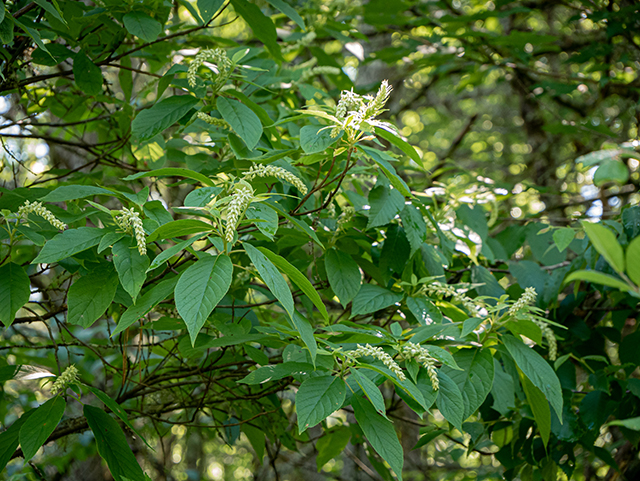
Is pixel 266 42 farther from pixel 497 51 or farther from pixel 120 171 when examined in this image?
pixel 497 51

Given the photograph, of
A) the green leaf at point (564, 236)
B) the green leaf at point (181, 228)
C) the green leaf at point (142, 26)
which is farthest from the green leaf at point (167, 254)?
the green leaf at point (564, 236)

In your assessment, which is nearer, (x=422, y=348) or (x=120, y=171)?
(x=422, y=348)

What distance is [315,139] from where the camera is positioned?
4.63 feet

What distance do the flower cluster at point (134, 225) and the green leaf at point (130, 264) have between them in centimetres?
4

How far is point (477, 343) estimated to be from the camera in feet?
5.03

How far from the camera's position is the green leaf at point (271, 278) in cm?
105

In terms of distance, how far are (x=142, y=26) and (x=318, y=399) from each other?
1.47 metres

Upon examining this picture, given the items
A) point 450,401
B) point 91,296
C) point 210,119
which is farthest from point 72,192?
point 450,401

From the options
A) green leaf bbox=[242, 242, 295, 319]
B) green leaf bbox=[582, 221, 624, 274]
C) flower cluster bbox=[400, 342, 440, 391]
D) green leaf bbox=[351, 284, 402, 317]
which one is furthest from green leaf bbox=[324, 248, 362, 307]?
green leaf bbox=[582, 221, 624, 274]

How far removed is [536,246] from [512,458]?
106 centimetres

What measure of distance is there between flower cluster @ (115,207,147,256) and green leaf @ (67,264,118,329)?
0.17m

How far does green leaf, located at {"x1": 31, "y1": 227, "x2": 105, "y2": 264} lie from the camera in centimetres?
116

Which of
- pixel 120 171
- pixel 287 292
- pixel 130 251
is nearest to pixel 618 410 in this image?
pixel 287 292

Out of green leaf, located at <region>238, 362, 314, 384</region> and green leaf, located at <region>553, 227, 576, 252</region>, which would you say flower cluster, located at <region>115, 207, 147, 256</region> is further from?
green leaf, located at <region>553, 227, 576, 252</region>
